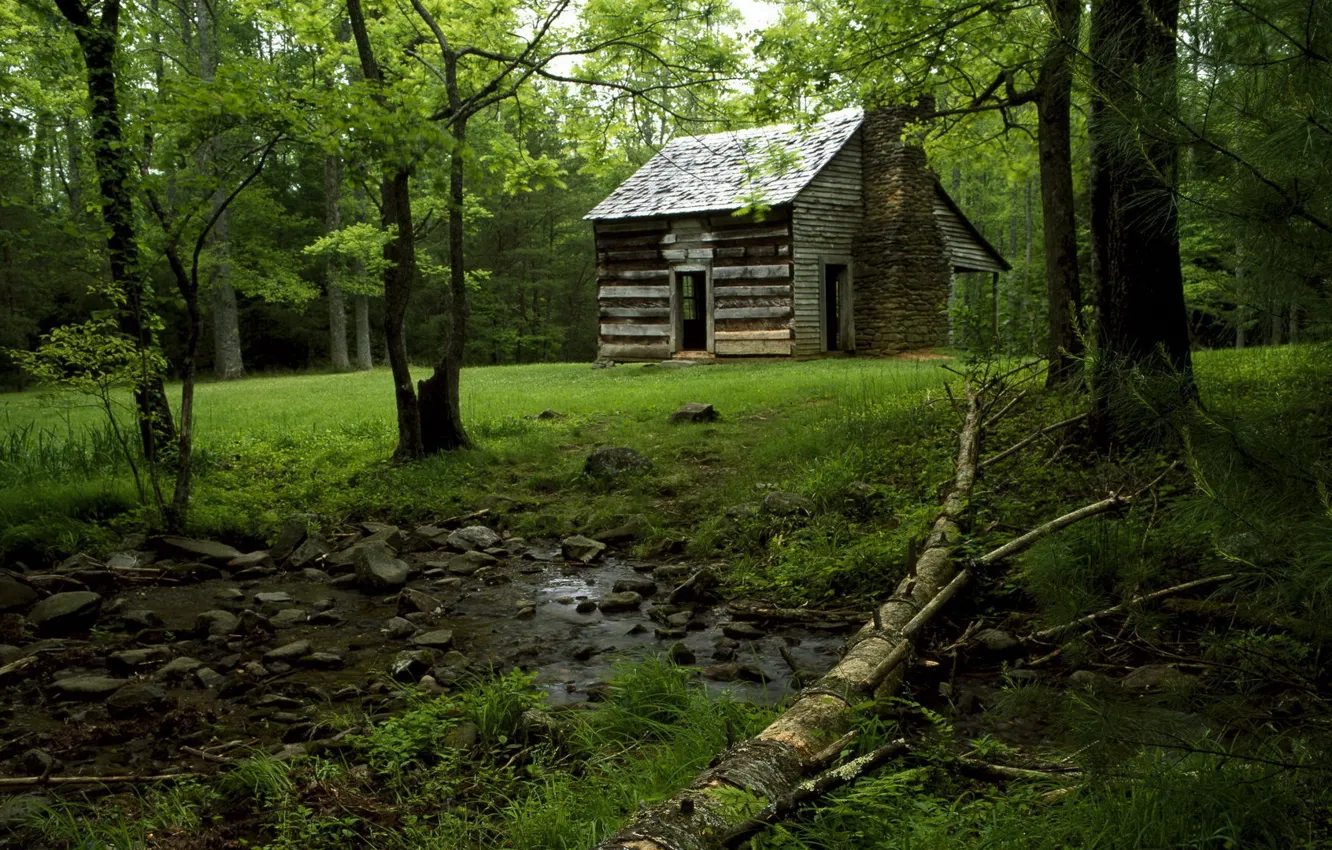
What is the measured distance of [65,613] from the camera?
5.29 meters

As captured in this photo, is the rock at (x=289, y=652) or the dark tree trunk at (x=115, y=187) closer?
the rock at (x=289, y=652)

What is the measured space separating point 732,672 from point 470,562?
3108 millimetres

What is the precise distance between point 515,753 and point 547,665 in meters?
1.17

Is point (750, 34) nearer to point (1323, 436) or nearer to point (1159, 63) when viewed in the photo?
point (1159, 63)

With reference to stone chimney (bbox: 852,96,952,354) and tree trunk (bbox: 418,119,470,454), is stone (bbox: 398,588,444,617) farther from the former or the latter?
stone chimney (bbox: 852,96,952,354)

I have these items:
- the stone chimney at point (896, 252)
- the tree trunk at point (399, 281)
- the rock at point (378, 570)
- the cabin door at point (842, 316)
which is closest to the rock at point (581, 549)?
the rock at point (378, 570)

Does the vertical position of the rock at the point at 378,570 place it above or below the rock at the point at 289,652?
above

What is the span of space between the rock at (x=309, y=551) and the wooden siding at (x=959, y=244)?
58.7 ft

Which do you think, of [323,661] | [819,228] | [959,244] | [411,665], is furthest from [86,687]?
[959,244]

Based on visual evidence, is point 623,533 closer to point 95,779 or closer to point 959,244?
point 95,779

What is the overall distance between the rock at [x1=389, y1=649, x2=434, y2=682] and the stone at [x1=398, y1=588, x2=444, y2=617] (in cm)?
98

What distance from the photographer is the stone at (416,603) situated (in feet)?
19.1

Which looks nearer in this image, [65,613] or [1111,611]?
[1111,611]

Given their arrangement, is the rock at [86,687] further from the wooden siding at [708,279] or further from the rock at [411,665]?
the wooden siding at [708,279]
